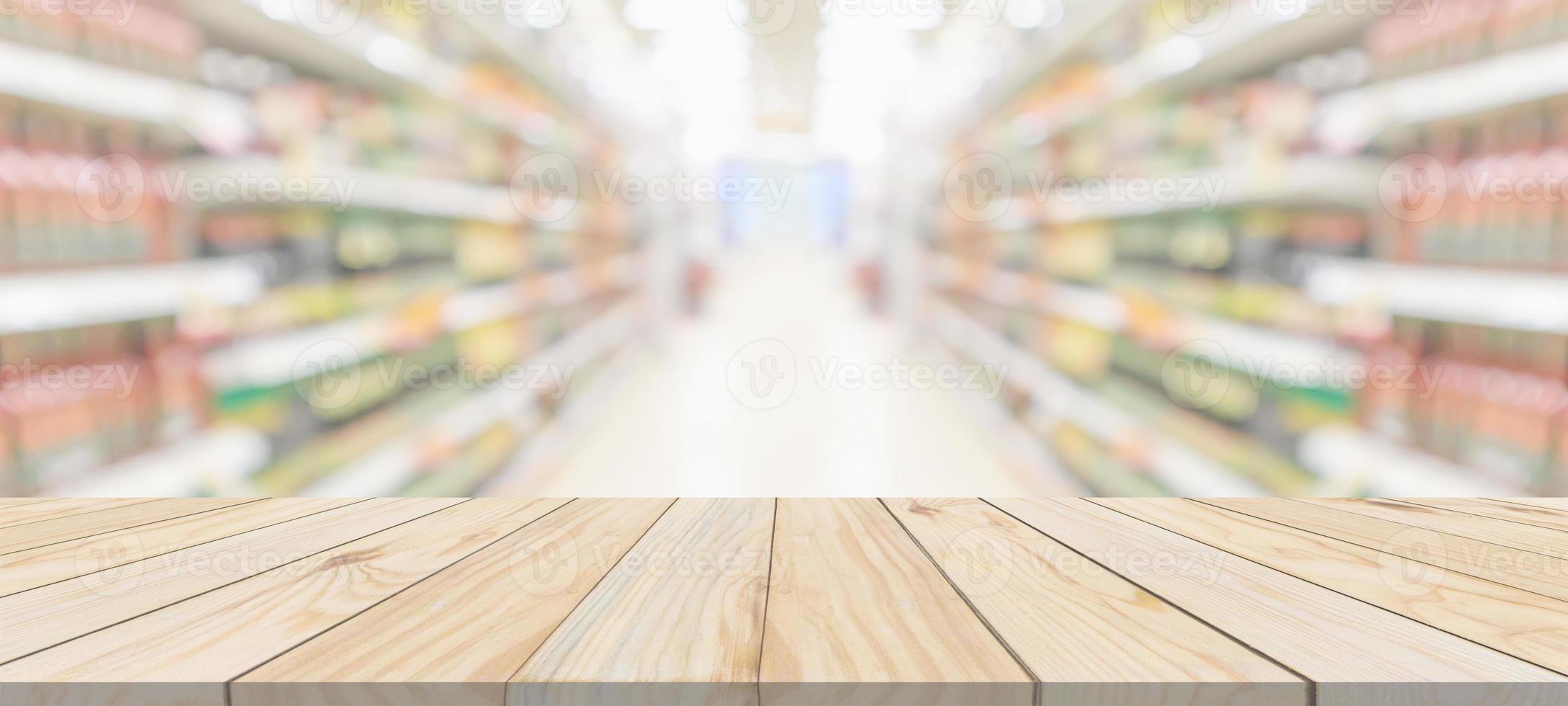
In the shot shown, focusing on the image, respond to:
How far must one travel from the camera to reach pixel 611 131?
3713 millimetres

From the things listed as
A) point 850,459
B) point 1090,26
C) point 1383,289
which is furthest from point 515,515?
point 1090,26

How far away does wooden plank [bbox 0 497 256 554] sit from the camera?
812 millimetres

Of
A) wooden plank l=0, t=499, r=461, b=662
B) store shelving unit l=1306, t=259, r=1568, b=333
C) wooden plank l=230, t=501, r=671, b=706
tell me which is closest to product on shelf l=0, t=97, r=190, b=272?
wooden plank l=0, t=499, r=461, b=662

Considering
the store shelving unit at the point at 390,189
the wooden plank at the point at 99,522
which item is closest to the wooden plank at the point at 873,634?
the wooden plank at the point at 99,522

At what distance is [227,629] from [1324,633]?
835 mm

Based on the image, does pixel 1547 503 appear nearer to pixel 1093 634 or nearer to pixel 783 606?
pixel 1093 634

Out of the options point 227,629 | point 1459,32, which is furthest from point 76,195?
point 1459,32

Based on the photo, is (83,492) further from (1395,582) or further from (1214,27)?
(1214,27)

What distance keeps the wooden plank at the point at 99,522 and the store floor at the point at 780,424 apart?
1.51 metres

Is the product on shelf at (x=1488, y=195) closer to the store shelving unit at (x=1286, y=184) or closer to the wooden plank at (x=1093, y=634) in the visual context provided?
the store shelving unit at (x=1286, y=184)

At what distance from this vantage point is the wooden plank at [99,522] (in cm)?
81

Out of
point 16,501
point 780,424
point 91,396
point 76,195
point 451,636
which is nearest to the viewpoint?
point 451,636

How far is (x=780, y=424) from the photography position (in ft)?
10.2

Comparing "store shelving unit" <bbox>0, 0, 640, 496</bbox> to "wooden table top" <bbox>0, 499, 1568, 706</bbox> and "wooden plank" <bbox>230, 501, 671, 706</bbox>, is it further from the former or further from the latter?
"wooden plank" <bbox>230, 501, 671, 706</bbox>
